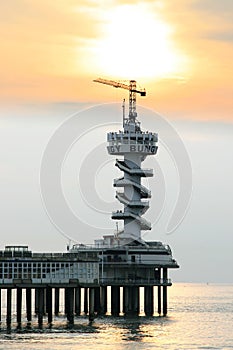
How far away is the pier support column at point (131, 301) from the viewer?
557 ft

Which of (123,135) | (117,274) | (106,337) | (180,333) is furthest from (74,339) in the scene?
(123,135)

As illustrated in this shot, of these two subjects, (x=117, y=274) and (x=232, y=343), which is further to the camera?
(x=117, y=274)

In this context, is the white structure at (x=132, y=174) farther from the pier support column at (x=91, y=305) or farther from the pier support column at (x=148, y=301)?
the pier support column at (x=91, y=305)

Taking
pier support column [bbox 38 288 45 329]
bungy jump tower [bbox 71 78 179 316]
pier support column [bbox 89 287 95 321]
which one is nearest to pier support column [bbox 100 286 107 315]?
bungy jump tower [bbox 71 78 179 316]

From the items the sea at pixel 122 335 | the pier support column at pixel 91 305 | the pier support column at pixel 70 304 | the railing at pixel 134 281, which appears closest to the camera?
the sea at pixel 122 335

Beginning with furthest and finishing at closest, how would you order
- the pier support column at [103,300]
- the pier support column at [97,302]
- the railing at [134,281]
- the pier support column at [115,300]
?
the pier support column at [103,300]
the pier support column at [97,302]
the pier support column at [115,300]
the railing at [134,281]

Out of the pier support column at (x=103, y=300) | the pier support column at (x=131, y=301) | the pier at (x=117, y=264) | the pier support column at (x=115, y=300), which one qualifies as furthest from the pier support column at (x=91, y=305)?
the pier support column at (x=103, y=300)

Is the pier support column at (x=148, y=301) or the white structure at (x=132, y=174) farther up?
the white structure at (x=132, y=174)

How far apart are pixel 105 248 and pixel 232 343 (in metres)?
41.6

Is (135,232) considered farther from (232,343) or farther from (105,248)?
(232,343)

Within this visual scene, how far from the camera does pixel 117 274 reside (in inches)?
6806

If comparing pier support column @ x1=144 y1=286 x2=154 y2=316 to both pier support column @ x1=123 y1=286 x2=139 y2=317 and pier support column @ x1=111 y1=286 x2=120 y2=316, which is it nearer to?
pier support column @ x1=123 y1=286 x2=139 y2=317

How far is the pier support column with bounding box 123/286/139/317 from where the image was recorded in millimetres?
169625

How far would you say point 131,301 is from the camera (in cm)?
17050
